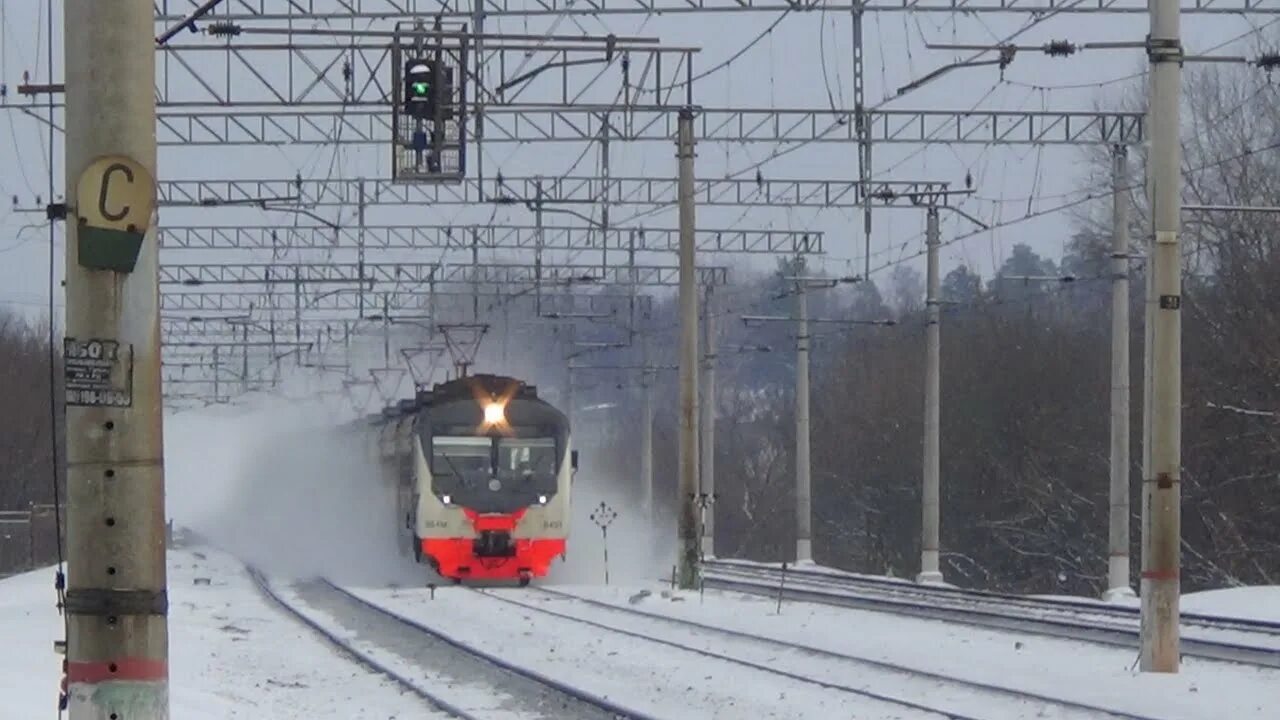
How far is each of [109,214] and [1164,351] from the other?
1246 centimetres

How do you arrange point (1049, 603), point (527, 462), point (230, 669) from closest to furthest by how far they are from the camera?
1. point (230, 669)
2. point (1049, 603)
3. point (527, 462)

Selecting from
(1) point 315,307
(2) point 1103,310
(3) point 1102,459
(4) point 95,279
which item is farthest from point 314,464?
(4) point 95,279

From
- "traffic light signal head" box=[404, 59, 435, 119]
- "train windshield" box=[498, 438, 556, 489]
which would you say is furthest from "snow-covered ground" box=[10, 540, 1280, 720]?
"traffic light signal head" box=[404, 59, 435, 119]

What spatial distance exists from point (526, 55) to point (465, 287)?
53.4 metres

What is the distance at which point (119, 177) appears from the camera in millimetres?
7402

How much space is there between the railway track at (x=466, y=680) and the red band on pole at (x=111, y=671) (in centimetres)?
796

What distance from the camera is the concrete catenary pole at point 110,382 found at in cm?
736

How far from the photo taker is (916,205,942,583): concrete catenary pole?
3691 centimetres

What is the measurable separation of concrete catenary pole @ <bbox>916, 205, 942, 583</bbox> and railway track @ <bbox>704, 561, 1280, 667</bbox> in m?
1.14

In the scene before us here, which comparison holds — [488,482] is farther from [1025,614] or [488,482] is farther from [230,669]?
[230,669]

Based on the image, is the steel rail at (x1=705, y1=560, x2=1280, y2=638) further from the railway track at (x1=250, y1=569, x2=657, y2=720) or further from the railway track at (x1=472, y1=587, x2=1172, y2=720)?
the railway track at (x1=250, y1=569, x2=657, y2=720)

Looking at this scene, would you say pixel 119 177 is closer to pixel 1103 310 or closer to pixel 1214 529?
pixel 1214 529

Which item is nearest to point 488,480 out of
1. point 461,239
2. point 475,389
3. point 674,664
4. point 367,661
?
point 475,389

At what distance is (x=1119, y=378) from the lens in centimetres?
3130
